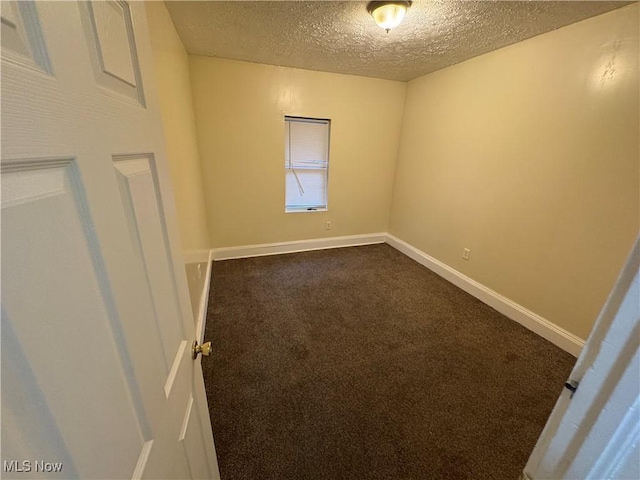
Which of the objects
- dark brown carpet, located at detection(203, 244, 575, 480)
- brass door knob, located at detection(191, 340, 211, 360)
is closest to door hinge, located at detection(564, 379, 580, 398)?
brass door knob, located at detection(191, 340, 211, 360)

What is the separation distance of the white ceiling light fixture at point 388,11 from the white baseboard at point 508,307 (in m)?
2.40

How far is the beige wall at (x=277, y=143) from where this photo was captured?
276 centimetres

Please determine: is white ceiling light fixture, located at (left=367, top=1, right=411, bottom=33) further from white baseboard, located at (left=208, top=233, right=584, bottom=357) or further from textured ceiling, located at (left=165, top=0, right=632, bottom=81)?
white baseboard, located at (left=208, top=233, right=584, bottom=357)

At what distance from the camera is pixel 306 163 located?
338cm

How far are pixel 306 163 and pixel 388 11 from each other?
6.36 ft

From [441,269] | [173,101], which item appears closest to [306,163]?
[173,101]

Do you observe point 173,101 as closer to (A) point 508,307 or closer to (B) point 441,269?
(B) point 441,269

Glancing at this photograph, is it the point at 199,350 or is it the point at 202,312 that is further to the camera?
the point at 202,312

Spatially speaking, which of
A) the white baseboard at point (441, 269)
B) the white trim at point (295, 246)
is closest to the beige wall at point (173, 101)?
the white baseboard at point (441, 269)

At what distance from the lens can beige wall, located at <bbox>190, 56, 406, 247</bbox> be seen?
9.07 ft

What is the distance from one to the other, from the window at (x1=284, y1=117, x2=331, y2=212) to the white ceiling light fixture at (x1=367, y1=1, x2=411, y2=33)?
1.60m

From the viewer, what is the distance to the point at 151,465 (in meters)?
0.51

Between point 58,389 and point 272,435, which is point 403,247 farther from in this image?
point 58,389

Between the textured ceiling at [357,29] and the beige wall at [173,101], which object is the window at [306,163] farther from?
the beige wall at [173,101]
